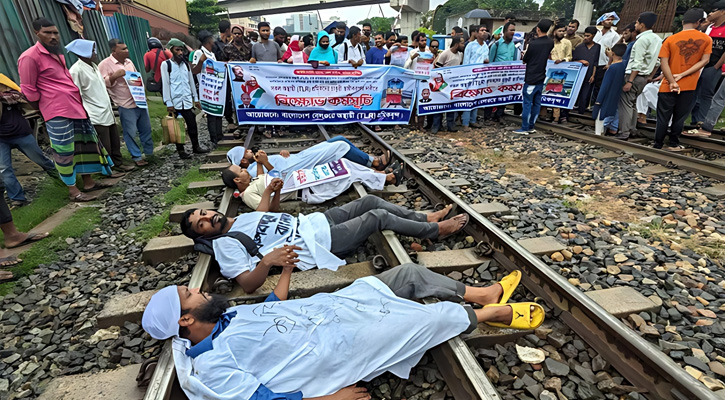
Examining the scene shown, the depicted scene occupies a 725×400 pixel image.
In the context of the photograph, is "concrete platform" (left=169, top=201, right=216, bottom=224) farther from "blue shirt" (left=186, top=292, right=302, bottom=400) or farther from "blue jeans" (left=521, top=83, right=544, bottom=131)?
"blue jeans" (left=521, top=83, right=544, bottom=131)

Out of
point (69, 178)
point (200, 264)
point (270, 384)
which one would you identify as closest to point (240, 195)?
point (200, 264)

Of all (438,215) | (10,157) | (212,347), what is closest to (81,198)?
(10,157)

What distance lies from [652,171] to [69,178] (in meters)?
7.91

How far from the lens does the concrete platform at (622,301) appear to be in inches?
97.7

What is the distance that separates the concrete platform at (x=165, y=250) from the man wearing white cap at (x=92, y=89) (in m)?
3.10

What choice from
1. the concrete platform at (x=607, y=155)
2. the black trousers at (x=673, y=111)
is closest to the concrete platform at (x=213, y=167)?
the concrete platform at (x=607, y=155)

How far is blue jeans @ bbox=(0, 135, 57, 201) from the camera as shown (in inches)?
176

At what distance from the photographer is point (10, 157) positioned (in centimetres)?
449

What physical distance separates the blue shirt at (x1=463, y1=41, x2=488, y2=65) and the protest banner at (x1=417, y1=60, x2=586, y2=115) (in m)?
0.30

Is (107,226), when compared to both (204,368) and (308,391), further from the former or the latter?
(308,391)

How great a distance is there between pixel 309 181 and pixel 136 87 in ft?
12.8

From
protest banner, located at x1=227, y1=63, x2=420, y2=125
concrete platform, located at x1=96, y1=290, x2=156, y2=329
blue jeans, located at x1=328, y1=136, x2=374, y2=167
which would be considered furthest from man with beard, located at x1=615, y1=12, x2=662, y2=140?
concrete platform, located at x1=96, y1=290, x2=156, y2=329

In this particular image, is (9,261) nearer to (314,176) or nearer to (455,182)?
(314,176)

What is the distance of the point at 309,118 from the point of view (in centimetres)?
819
